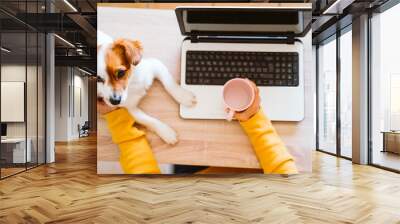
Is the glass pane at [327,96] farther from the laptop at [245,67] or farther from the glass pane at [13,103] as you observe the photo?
the glass pane at [13,103]

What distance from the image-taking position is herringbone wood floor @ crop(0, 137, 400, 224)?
2.59 m

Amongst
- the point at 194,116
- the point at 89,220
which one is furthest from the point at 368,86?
the point at 89,220

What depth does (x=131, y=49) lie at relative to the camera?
138 inches

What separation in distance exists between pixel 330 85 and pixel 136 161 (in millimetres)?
5413

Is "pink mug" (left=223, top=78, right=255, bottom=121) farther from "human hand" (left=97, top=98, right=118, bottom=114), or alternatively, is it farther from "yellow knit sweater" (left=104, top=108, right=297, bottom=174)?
"human hand" (left=97, top=98, right=118, bottom=114)

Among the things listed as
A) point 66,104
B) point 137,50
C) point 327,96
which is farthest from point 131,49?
point 66,104

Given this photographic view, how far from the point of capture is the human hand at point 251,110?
3.15 m

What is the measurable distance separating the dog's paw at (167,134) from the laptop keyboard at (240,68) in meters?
0.47

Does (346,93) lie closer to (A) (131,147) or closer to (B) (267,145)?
(B) (267,145)

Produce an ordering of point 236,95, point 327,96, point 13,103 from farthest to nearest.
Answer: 1. point 327,96
2. point 13,103
3. point 236,95

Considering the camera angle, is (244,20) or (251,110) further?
(251,110)

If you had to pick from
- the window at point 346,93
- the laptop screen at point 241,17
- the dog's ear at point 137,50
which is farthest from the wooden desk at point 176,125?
the window at point 346,93

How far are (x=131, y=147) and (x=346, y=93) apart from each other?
15.4ft

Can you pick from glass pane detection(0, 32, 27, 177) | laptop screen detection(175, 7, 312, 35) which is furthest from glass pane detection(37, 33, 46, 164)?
laptop screen detection(175, 7, 312, 35)
